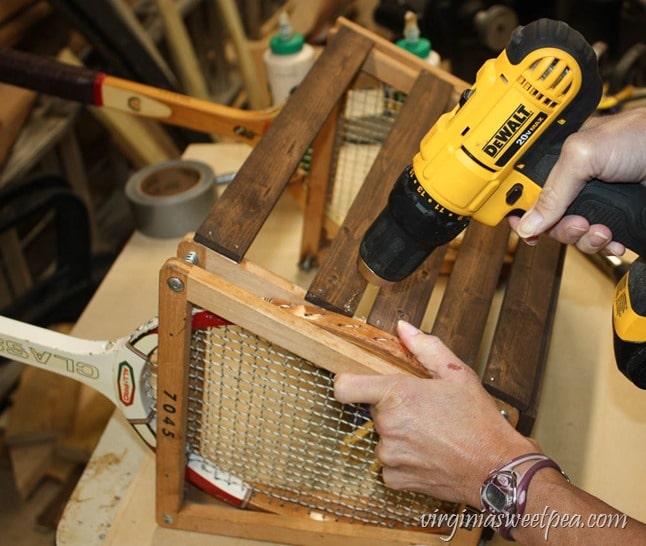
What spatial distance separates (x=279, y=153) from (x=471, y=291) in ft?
0.95

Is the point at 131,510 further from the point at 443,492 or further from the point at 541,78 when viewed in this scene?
the point at 541,78

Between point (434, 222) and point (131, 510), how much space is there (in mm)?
560

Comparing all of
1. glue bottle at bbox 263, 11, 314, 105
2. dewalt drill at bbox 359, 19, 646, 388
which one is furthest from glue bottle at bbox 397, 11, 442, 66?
dewalt drill at bbox 359, 19, 646, 388

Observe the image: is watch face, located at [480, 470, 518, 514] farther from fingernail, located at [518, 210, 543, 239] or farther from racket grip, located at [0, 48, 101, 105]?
racket grip, located at [0, 48, 101, 105]

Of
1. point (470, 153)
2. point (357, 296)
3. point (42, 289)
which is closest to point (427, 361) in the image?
point (357, 296)

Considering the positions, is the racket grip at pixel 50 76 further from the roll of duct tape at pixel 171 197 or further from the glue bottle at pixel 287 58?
the glue bottle at pixel 287 58

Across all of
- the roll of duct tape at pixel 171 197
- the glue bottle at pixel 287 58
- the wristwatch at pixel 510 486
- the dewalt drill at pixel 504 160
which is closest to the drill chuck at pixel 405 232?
the dewalt drill at pixel 504 160

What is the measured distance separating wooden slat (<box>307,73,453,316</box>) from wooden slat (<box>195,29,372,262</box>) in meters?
0.09

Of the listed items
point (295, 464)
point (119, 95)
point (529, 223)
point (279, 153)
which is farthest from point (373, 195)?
point (119, 95)

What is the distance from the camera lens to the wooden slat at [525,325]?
2.56 feet

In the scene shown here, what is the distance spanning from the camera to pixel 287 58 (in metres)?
1.40

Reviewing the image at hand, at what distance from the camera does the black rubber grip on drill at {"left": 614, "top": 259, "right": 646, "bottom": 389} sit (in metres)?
0.77

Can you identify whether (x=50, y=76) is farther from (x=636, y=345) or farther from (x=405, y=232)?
(x=636, y=345)

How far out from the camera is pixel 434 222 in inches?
28.8
